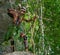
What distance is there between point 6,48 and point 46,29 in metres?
3.31

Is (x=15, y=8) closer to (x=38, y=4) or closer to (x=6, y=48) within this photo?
(x=6, y=48)

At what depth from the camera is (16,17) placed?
106 inches

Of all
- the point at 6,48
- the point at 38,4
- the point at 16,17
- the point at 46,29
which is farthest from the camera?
the point at 46,29

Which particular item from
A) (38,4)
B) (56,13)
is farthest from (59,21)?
(38,4)

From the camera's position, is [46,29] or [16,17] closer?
[16,17]

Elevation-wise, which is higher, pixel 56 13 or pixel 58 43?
pixel 56 13

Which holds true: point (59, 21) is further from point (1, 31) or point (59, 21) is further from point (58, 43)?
point (1, 31)

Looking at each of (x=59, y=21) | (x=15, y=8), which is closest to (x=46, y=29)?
(x=59, y=21)

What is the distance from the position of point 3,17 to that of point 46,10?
3.58 m

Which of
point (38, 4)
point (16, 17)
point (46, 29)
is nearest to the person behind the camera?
point (16, 17)

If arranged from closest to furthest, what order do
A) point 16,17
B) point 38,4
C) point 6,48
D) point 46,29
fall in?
point 16,17 → point 6,48 → point 38,4 → point 46,29

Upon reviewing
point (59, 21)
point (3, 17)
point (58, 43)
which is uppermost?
point (3, 17)

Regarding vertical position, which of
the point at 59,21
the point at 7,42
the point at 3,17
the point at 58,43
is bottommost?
the point at 58,43

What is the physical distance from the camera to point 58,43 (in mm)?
6199
